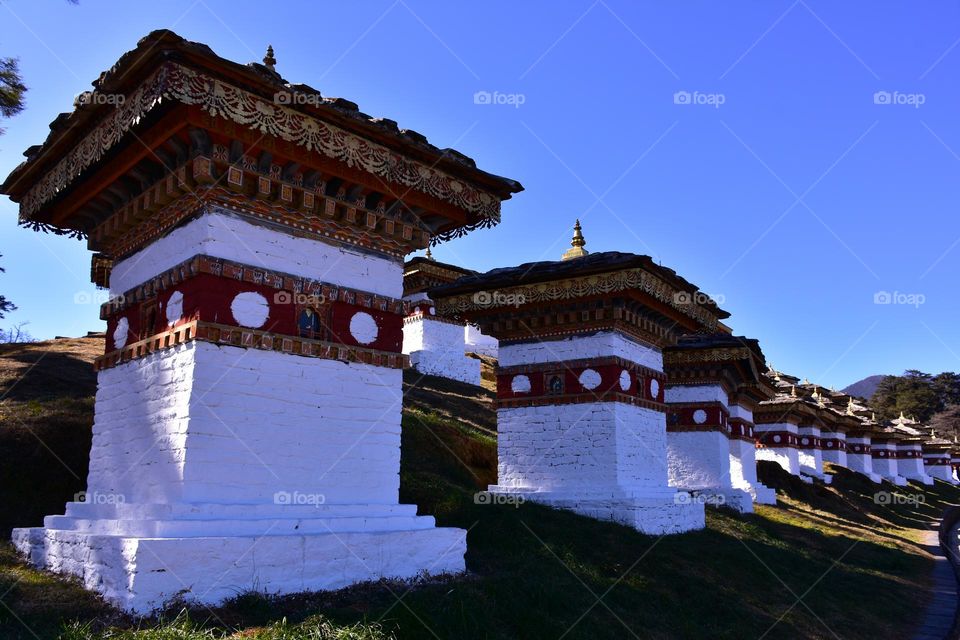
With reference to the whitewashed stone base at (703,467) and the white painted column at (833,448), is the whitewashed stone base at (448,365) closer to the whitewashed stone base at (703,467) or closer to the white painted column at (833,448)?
the whitewashed stone base at (703,467)

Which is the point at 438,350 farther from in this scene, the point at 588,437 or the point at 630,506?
the point at 630,506

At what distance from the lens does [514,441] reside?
496 inches

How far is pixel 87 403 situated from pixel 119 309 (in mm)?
4252

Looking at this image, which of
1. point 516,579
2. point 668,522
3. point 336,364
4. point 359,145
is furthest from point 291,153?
point 668,522

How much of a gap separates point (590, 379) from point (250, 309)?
21.7 feet

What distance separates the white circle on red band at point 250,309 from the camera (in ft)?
22.5

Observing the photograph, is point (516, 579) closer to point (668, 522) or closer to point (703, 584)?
point (703, 584)

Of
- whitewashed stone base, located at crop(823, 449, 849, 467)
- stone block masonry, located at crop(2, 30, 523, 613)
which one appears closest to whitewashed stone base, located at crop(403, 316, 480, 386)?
whitewashed stone base, located at crop(823, 449, 849, 467)

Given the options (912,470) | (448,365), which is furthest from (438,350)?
(912,470)

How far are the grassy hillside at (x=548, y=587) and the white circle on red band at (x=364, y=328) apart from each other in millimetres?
2544

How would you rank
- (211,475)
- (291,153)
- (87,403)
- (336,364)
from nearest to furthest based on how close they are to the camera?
(211,475) → (291,153) → (336,364) → (87,403)

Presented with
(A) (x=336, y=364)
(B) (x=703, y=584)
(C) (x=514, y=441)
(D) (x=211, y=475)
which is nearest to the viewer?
(D) (x=211, y=475)

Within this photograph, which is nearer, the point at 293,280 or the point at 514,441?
the point at 293,280

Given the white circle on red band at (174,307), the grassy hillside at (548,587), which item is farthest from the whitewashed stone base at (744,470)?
the white circle on red band at (174,307)
